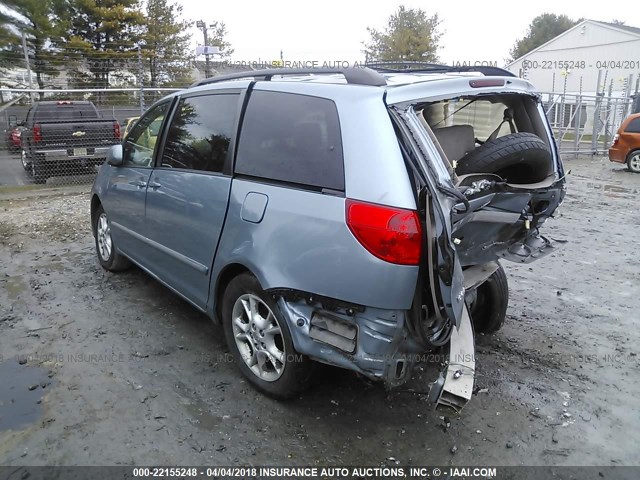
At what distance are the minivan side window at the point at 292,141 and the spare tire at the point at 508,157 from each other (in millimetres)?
841

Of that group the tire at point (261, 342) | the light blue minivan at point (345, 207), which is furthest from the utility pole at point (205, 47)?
the tire at point (261, 342)

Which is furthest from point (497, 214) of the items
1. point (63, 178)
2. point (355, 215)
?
point (63, 178)

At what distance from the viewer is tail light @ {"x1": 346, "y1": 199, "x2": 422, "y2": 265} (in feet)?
7.93

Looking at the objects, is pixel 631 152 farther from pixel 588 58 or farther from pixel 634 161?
pixel 588 58

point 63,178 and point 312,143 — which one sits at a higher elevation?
point 312,143

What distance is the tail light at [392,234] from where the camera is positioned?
242 cm

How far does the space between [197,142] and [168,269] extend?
3.31 feet

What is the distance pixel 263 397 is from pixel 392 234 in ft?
4.66

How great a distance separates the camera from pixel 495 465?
2.64 meters

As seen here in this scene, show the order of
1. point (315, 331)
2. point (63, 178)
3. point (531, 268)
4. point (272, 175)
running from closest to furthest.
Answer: point (315, 331), point (272, 175), point (531, 268), point (63, 178)

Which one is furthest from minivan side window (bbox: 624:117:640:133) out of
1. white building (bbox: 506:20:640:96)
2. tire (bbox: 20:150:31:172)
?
white building (bbox: 506:20:640:96)

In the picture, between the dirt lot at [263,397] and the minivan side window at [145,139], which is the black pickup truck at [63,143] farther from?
the minivan side window at [145,139]

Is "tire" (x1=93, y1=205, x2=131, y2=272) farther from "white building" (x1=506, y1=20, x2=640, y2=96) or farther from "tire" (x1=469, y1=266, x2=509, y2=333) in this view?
"white building" (x1=506, y1=20, x2=640, y2=96)

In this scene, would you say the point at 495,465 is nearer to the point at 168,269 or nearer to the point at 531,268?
the point at 168,269
